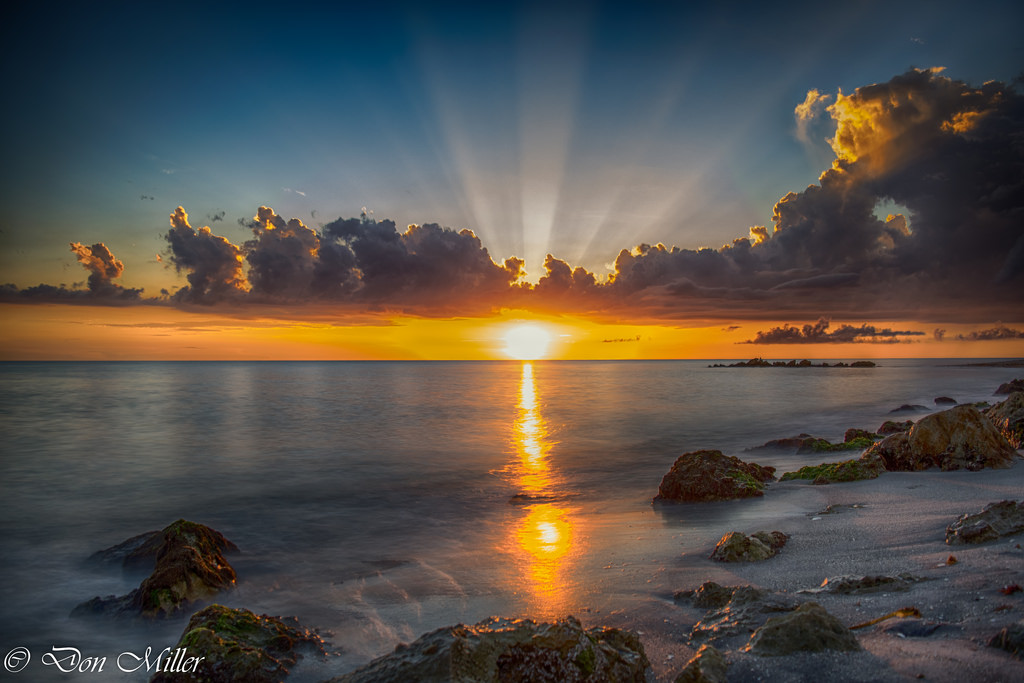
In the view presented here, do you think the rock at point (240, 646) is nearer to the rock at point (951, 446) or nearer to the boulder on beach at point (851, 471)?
the boulder on beach at point (851, 471)

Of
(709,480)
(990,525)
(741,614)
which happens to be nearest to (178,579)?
(741,614)

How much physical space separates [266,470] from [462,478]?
770 cm

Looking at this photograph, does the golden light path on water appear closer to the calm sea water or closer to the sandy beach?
the calm sea water

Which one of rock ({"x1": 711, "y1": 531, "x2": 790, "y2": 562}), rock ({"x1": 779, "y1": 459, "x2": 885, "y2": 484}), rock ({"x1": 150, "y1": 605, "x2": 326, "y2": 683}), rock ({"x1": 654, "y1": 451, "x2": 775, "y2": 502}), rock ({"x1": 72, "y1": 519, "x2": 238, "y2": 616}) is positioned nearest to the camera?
rock ({"x1": 150, "y1": 605, "x2": 326, "y2": 683})

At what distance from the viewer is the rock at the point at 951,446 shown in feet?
36.3

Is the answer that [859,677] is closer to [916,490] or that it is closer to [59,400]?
[916,490]

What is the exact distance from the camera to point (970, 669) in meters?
3.62

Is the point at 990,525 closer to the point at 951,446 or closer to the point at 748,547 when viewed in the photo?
the point at 748,547

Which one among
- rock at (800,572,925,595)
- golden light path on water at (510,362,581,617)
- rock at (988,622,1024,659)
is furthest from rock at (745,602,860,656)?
golden light path on water at (510,362,581,617)

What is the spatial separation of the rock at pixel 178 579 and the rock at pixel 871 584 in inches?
316

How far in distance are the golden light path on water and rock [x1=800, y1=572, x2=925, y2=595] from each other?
9.82 ft

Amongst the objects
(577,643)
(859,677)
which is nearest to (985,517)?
(859,677)

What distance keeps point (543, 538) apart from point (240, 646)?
6.05m

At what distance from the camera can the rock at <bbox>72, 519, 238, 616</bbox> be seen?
7316 mm
